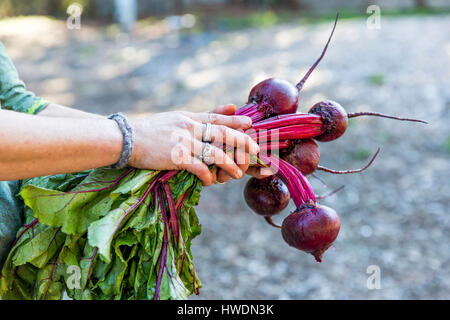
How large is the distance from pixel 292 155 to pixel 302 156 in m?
0.04

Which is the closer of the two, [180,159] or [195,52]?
[180,159]

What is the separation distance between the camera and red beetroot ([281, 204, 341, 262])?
167 cm

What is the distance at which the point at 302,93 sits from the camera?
5.91m

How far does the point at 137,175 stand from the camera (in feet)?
5.13

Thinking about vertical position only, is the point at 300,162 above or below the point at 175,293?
above

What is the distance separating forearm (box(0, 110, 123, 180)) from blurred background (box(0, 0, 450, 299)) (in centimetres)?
205

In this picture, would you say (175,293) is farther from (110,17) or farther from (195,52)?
(110,17)

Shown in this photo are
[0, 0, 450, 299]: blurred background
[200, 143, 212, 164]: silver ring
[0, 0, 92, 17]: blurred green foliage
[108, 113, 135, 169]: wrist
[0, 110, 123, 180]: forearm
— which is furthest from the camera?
[0, 0, 92, 17]: blurred green foliage

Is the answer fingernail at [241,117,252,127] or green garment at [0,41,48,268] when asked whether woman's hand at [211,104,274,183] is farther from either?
green garment at [0,41,48,268]

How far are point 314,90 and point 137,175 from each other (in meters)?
4.70

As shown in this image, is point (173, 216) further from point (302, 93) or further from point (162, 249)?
point (302, 93)

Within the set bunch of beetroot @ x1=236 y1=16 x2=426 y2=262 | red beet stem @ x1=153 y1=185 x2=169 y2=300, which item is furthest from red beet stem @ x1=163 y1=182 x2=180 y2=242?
bunch of beetroot @ x1=236 y1=16 x2=426 y2=262

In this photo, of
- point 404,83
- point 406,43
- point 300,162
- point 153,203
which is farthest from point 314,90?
point 153,203

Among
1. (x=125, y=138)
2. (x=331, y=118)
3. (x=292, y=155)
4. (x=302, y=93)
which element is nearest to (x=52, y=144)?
(x=125, y=138)
